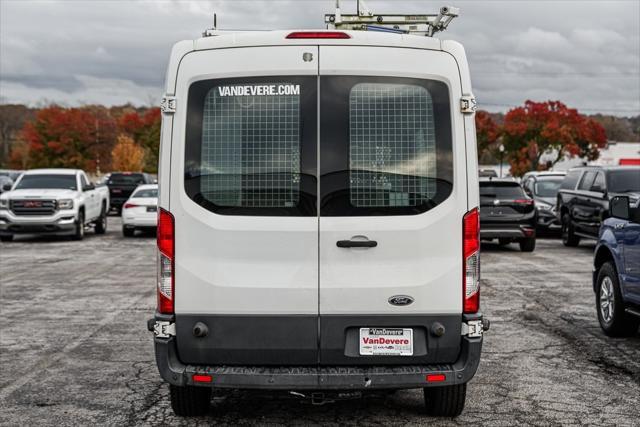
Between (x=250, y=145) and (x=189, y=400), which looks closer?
(x=250, y=145)

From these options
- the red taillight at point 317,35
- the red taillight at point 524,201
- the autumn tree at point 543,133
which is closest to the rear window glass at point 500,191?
the red taillight at point 524,201

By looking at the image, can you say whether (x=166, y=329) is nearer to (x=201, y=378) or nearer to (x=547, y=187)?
(x=201, y=378)

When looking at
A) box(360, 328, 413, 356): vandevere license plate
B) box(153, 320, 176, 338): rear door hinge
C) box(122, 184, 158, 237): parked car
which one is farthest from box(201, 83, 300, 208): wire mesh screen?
box(122, 184, 158, 237): parked car

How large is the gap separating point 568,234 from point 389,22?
13426 millimetres

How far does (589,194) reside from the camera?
17656 mm

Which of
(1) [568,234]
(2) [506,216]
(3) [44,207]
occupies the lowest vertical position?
(1) [568,234]

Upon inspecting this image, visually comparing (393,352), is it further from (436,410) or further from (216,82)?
(216,82)

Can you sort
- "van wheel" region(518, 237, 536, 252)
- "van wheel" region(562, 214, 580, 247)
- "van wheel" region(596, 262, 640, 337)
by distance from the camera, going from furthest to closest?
"van wheel" region(562, 214, 580, 247), "van wheel" region(518, 237, 536, 252), "van wheel" region(596, 262, 640, 337)

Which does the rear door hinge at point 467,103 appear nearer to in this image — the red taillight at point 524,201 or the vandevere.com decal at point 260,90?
the vandevere.com decal at point 260,90

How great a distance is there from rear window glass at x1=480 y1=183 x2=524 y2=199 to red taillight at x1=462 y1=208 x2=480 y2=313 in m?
12.9

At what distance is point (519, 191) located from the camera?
18.0 metres

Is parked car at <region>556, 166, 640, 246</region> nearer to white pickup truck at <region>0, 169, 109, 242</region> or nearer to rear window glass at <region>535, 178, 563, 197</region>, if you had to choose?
rear window glass at <region>535, 178, 563, 197</region>

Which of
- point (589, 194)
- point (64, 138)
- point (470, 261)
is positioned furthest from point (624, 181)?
point (64, 138)

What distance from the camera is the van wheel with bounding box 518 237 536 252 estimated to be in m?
17.7
